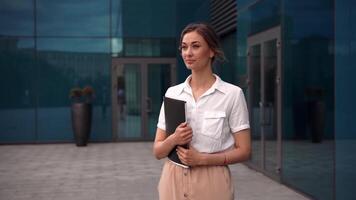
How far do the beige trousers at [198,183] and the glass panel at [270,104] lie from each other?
21.0ft

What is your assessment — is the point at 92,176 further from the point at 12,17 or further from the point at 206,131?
the point at 206,131

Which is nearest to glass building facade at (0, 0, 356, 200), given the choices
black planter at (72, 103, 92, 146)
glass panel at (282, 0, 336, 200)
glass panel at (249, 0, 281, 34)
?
black planter at (72, 103, 92, 146)

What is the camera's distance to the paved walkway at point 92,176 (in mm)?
7367

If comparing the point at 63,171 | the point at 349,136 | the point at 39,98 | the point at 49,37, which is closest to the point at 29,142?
the point at 39,98

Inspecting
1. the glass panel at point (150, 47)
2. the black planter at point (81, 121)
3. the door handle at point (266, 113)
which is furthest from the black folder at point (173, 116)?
the glass panel at point (150, 47)

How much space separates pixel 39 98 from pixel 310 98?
30.1 ft

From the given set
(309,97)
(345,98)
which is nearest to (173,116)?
(345,98)

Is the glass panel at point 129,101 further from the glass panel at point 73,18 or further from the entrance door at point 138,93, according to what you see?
the glass panel at point 73,18

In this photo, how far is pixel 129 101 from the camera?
48.6ft

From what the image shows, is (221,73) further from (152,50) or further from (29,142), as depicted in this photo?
(29,142)

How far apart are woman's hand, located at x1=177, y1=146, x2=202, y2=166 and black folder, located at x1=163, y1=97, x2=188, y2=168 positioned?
0.8 inches

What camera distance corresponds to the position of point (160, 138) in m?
2.19

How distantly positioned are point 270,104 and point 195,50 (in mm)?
6770

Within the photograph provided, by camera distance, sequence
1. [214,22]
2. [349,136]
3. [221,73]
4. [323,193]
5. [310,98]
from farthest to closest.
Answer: [214,22] → [221,73] → [310,98] → [323,193] → [349,136]
